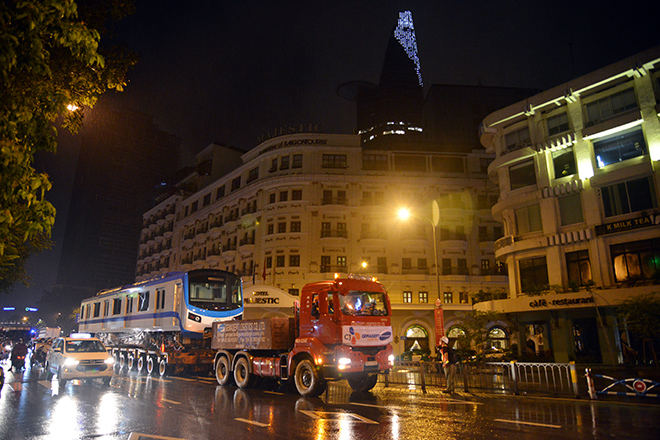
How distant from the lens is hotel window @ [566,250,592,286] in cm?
2614

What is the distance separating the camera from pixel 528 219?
29500 mm

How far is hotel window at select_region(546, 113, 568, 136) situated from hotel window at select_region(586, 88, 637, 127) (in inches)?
59.6

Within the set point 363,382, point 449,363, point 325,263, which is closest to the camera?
point 363,382

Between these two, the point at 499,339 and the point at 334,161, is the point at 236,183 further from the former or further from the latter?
the point at 499,339

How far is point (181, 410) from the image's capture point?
34.1 ft

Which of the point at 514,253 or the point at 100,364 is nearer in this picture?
the point at 100,364

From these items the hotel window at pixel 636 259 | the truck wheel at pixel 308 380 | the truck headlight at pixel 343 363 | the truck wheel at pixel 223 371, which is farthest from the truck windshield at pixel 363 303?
the hotel window at pixel 636 259

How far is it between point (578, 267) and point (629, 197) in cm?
501

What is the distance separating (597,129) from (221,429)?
90.6 feet

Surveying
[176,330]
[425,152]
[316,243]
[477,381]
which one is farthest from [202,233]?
[477,381]

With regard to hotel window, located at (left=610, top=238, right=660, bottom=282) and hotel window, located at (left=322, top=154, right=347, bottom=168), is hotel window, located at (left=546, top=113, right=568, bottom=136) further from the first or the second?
hotel window, located at (left=322, top=154, right=347, bottom=168)

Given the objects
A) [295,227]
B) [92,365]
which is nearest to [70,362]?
[92,365]

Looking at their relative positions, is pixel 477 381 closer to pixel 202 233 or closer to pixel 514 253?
pixel 514 253

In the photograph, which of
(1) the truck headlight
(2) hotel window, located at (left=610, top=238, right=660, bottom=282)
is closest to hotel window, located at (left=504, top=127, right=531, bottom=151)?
(2) hotel window, located at (left=610, top=238, right=660, bottom=282)
